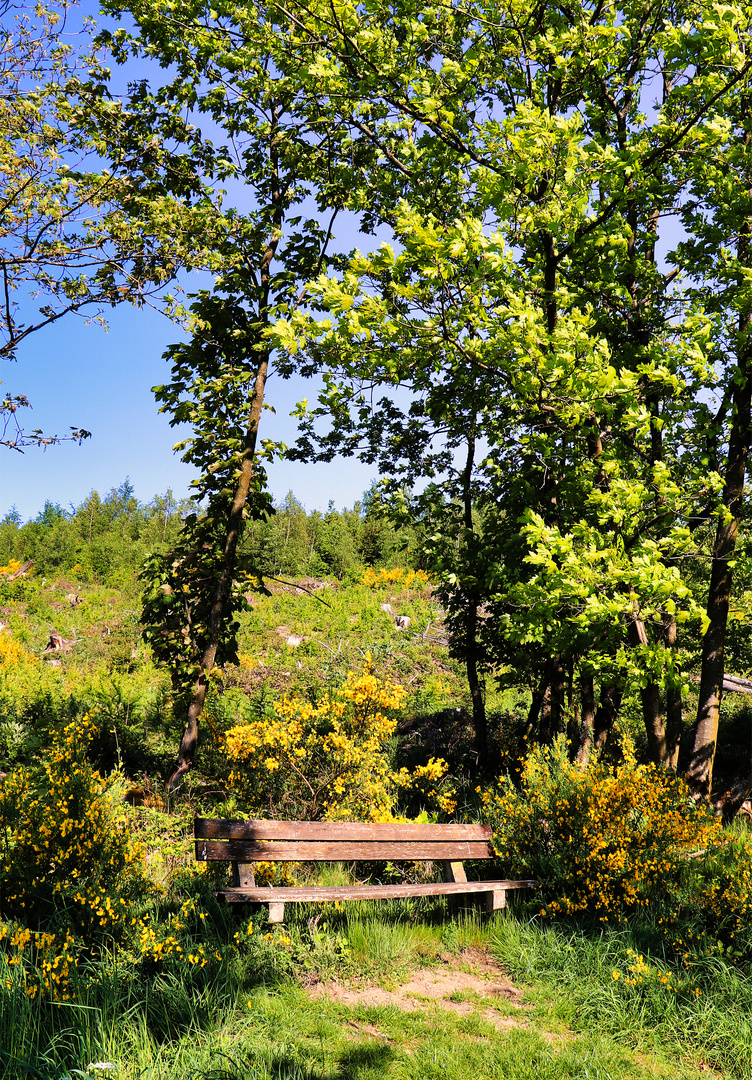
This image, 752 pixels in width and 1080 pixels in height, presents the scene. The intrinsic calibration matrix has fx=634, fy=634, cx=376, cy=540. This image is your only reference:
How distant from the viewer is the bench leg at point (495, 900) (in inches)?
205

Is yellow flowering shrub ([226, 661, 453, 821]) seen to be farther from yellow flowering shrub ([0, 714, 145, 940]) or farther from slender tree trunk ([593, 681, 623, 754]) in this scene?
slender tree trunk ([593, 681, 623, 754])

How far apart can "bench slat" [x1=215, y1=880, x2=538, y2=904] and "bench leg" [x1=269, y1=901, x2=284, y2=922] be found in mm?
39

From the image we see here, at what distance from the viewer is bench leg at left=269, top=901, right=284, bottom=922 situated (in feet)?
13.8

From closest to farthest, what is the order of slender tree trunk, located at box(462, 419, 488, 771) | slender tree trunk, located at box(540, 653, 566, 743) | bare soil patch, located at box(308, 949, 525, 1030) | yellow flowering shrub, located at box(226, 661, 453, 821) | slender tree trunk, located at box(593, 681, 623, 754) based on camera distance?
bare soil patch, located at box(308, 949, 525, 1030) → yellow flowering shrub, located at box(226, 661, 453, 821) → slender tree trunk, located at box(540, 653, 566, 743) → slender tree trunk, located at box(593, 681, 623, 754) → slender tree trunk, located at box(462, 419, 488, 771)

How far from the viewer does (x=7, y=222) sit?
5164 millimetres

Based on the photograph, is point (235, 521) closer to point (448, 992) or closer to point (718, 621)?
point (448, 992)

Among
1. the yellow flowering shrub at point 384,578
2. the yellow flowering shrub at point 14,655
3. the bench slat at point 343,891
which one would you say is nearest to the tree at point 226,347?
the bench slat at point 343,891

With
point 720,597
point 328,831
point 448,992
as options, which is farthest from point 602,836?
point 720,597

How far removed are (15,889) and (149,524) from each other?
47.6m

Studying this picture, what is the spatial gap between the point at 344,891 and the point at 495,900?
4.59ft

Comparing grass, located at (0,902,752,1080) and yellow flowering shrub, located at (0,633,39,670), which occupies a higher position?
yellow flowering shrub, located at (0,633,39,670)

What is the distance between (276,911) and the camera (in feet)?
13.9

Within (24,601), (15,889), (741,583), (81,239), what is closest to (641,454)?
(741,583)

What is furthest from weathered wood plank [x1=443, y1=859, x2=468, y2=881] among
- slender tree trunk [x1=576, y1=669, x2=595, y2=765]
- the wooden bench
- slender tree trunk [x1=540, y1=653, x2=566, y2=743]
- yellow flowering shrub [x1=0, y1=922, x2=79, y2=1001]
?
yellow flowering shrub [x1=0, y1=922, x2=79, y2=1001]
